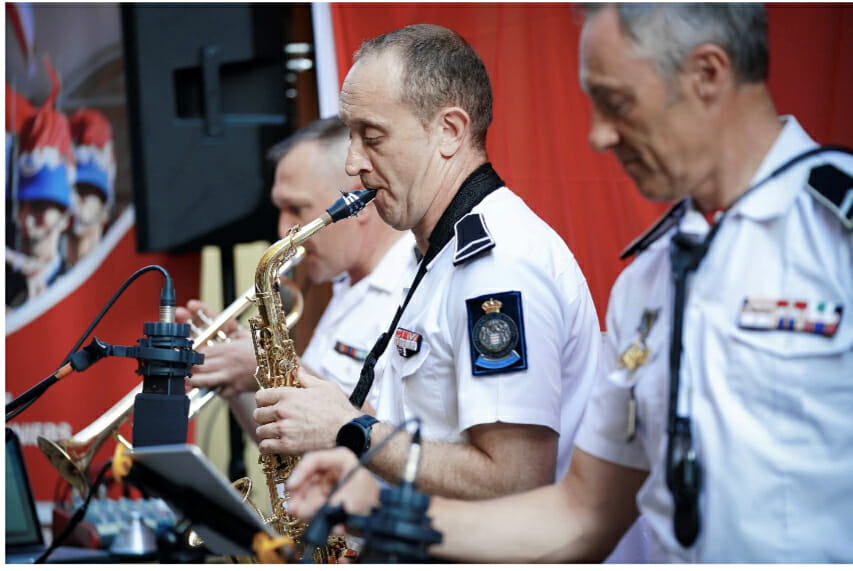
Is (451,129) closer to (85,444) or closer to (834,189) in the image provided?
(834,189)

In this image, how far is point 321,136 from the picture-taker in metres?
4.25

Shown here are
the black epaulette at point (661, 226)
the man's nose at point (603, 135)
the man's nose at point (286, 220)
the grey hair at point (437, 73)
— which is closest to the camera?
the man's nose at point (603, 135)

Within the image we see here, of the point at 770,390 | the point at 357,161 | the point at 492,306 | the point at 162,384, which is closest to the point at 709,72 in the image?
the point at 770,390

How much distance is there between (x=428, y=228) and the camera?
8.44ft

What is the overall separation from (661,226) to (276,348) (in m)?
1.45

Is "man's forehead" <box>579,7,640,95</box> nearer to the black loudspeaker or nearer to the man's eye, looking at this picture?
the man's eye

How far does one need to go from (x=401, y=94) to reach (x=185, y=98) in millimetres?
2440

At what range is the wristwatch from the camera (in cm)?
224

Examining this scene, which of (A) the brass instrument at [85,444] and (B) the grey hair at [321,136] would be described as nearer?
(A) the brass instrument at [85,444]

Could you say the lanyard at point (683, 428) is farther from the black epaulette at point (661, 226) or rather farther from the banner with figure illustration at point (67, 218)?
the banner with figure illustration at point (67, 218)

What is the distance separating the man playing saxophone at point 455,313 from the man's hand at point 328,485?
1.50 feet

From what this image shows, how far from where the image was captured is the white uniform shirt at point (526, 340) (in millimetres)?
2123

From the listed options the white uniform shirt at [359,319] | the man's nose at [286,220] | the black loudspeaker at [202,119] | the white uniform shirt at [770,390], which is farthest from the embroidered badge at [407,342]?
the black loudspeaker at [202,119]

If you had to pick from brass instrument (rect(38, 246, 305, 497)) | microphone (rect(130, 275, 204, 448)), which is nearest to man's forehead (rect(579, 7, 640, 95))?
microphone (rect(130, 275, 204, 448))
